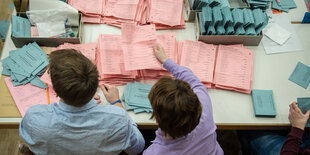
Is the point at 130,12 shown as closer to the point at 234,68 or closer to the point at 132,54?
the point at 132,54

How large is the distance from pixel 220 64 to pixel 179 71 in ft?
1.13

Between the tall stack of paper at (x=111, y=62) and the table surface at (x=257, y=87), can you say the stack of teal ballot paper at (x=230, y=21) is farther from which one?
the tall stack of paper at (x=111, y=62)

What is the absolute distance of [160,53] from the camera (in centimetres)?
142

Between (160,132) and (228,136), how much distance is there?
1.09 m

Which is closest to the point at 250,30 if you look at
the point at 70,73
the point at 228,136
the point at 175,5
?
the point at 175,5

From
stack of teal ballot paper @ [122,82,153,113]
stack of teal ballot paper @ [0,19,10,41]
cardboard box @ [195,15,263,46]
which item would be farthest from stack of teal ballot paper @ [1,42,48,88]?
cardboard box @ [195,15,263,46]

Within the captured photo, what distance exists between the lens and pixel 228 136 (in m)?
1.94

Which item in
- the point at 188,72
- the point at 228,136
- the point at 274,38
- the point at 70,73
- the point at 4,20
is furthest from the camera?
the point at 4,20

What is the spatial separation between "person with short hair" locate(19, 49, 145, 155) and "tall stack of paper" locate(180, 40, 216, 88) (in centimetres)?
59

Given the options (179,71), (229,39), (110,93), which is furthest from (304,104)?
(110,93)

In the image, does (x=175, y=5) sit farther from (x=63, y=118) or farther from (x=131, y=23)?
(x=63, y=118)

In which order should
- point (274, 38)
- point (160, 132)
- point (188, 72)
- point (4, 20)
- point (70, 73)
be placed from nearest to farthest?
point (70, 73) < point (160, 132) < point (188, 72) < point (274, 38) < point (4, 20)

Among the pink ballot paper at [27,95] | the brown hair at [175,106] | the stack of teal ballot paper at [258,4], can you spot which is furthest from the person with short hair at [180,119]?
the stack of teal ballot paper at [258,4]

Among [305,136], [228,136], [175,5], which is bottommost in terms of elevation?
[228,136]
